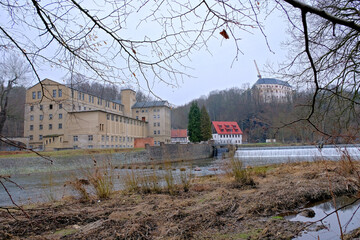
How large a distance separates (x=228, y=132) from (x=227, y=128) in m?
1.22

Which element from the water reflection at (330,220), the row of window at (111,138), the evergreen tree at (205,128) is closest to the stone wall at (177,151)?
the evergreen tree at (205,128)

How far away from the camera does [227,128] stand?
7312 centimetres

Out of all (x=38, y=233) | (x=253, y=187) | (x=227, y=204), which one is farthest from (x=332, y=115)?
(x=38, y=233)

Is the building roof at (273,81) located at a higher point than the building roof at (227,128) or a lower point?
lower

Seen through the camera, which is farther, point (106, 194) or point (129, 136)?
point (129, 136)

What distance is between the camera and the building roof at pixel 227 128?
72312mm

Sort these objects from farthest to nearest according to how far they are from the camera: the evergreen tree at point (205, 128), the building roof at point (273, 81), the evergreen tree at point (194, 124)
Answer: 1. the evergreen tree at point (205, 128)
2. the evergreen tree at point (194, 124)
3. the building roof at point (273, 81)

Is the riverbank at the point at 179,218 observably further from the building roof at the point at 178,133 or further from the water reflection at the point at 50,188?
the building roof at the point at 178,133

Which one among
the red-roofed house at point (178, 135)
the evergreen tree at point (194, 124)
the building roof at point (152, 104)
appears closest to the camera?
the building roof at point (152, 104)

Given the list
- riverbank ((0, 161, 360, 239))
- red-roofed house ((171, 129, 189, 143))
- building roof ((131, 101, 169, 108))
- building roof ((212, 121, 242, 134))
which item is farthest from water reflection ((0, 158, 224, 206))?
red-roofed house ((171, 129, 189, 143))

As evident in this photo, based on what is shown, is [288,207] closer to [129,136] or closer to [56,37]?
[56,37]

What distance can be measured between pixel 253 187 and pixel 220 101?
75.4 metres

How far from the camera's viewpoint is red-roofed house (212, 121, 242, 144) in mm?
72344

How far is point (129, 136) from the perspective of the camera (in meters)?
50.5
